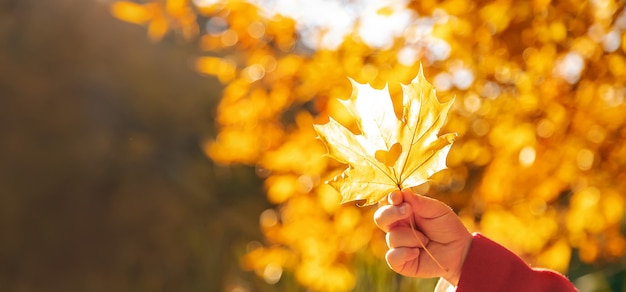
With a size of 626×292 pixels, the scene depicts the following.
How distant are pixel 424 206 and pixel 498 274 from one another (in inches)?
5.7

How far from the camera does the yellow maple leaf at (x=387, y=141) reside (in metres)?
0.59

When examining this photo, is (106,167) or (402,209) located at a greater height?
(402,209)

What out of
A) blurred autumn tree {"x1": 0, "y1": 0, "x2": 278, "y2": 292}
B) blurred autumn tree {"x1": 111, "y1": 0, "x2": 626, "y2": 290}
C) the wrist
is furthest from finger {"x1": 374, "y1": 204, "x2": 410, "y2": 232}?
blurred autumn tree {"x1": 0, "y1": 0, "x2": 278, "y2": 292}

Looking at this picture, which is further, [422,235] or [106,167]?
[106,167]

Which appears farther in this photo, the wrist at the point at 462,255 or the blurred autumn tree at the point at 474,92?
the blurred autumn tree at the point at 474,92

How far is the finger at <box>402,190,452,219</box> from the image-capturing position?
25.7 inches

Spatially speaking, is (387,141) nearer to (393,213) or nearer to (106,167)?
(393,213)

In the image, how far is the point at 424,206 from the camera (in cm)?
66

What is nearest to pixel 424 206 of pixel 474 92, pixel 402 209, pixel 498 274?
pixel 402 209

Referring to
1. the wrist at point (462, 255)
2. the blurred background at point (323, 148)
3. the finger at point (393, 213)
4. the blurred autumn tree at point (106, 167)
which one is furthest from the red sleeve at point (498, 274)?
the blurred autumn tree at point (106, 167)

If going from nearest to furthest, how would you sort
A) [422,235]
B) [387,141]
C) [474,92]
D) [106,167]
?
[387,141]
[422,235]
[474,92]
[106,167]

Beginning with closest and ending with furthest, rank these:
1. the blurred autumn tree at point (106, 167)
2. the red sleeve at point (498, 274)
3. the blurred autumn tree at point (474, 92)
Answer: the red sleeve at point (498, 274) < the blurred autumn tree at point (474, 92) < the blurred autumn tree at point (106, 167)

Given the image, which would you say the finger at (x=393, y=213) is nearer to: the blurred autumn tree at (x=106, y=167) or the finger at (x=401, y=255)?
the finger at (x=401, y=255)

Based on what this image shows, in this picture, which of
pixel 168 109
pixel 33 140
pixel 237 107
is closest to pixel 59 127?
pixel 33 140
